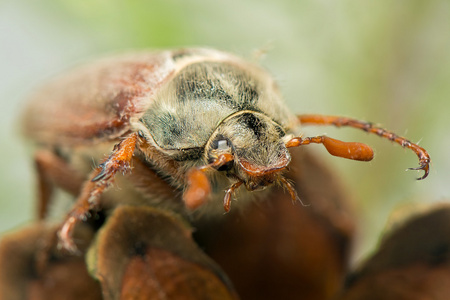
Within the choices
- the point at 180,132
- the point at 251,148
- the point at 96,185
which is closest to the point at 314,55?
the point at 180,132

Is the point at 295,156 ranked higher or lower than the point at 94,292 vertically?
higher

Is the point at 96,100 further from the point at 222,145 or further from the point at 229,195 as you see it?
the point at 229,195

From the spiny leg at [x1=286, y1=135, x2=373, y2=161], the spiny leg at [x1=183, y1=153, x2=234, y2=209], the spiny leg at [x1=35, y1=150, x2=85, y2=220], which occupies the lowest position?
the spiny leg at [x1=35, y1=150, x2=85, y2=220]

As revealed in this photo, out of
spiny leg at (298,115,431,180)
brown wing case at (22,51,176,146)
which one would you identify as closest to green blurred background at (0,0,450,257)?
brown wing case at (22,51,176,146)

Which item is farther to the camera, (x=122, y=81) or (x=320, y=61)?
(x=320, y=61)

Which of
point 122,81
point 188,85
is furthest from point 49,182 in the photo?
point 188,85

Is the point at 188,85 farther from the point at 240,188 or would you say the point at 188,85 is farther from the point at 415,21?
the point at 415,21

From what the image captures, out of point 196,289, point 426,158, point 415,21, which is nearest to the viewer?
point 196,289

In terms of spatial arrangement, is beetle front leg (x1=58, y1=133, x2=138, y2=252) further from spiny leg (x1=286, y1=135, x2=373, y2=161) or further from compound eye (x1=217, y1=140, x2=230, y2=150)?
spiny leg (x1=286, y1=135, x2=373, y2=161)
